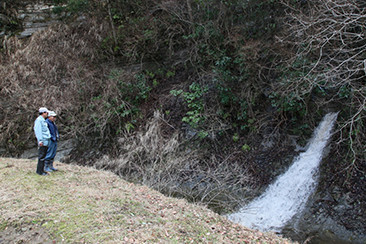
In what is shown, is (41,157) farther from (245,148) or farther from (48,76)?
(48,76)

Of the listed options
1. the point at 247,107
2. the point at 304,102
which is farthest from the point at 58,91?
the point at 304,102

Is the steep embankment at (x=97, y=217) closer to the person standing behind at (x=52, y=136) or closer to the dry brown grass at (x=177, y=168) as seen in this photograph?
the person standing behind at (x=52, y=136)

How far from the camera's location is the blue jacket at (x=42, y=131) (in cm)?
655

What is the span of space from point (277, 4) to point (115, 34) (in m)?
8.14

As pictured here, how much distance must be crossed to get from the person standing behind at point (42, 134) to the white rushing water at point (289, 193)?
201 inches

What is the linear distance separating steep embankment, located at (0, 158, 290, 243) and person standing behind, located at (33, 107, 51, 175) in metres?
0.45

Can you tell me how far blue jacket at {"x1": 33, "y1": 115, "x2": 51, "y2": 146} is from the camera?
258 inches

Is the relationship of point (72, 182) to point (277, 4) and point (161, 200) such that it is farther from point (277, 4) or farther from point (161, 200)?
point (277, 4)

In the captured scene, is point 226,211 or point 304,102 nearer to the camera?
point 226,211

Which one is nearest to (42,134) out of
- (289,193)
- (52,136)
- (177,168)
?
(52,136)

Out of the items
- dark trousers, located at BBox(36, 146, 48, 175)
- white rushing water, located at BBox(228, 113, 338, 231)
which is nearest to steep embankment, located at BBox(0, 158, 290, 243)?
dark trousers, located at BBox(36, 146, 48, 175)

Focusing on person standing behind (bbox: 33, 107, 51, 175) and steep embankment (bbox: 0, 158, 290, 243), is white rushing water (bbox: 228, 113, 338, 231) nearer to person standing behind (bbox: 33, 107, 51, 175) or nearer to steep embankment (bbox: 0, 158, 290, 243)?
steep embankment (bbox: 0, 158, 290, 243)

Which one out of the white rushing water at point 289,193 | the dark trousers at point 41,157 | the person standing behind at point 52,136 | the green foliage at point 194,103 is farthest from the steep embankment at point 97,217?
the green foliage at point 194,103

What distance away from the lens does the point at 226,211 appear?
25.2 ft
